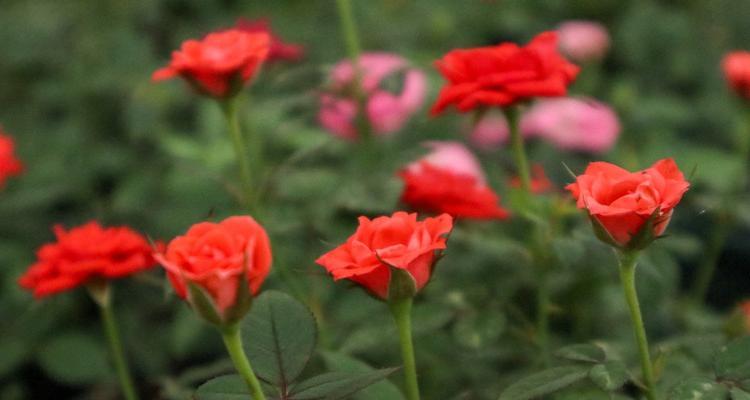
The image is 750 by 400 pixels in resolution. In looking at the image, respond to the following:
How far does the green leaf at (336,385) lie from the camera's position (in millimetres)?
508

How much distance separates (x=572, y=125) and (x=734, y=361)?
954 mm

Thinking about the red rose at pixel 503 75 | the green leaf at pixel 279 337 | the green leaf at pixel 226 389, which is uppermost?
the red rose at pixel 503 75

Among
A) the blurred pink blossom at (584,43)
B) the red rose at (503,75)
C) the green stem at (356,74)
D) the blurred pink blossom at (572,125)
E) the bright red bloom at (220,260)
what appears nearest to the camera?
the bright red bloom at (220,260)

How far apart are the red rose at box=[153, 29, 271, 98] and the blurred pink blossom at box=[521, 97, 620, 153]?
2.58 ft

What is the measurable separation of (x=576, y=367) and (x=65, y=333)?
2.58ft

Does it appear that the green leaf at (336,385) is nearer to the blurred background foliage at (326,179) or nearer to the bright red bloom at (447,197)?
the blurred background foliage at (326,179)

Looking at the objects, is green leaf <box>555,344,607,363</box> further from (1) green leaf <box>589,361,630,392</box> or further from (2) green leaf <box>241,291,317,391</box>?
(2) green leaf <box>241,291,317,391</box>

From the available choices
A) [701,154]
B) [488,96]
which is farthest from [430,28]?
[488,96]

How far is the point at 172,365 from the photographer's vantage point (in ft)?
4.19

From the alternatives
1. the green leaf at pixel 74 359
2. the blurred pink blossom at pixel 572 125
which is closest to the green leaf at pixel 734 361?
the green leaf at pixel 74 359

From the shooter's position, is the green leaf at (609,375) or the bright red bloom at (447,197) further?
the bright red bloom at (447,197)

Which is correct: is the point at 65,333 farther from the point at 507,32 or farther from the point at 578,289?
the point at 507,32

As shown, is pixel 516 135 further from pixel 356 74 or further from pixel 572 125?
pixel 572 125

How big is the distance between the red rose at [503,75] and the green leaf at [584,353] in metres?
0.21
